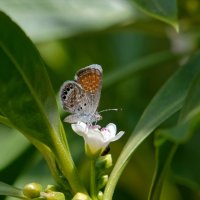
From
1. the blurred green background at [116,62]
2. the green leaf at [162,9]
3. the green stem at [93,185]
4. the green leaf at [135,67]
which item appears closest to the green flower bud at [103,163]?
the green stem at [93,185]

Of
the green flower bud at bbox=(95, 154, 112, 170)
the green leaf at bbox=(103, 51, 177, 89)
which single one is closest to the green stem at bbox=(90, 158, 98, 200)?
the green flower bud at bbox=(95, 154, 112, 170)

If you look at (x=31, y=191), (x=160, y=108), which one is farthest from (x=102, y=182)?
(x=160, y=108)

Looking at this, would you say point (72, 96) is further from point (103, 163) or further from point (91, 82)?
point (103, 163)

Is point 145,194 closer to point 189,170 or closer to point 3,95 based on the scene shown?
point 189,170

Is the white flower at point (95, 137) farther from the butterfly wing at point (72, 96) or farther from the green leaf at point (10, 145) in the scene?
the green leaf at point (10, 145)

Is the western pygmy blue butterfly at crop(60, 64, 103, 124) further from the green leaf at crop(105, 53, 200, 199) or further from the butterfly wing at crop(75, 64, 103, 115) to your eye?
the green leaf at crop(105, 53, 200, 199)
